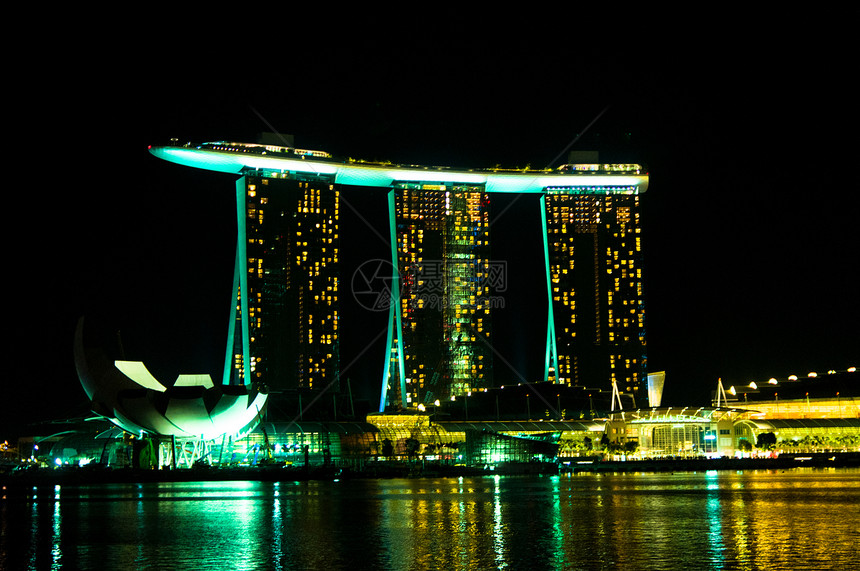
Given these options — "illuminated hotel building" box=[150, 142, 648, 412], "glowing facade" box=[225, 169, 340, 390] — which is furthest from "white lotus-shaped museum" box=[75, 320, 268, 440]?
"illuminated hotel building" box=[150, 142, 648, 412]

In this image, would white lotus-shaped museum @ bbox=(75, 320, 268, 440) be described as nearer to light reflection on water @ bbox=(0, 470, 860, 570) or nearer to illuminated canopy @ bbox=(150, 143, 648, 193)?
light reflection on water @ bbox=(0, 470, 860, 570)

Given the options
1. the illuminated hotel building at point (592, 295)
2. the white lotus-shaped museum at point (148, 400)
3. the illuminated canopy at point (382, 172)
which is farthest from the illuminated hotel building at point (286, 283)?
the white lotus-shaped museum at point (148, 400)

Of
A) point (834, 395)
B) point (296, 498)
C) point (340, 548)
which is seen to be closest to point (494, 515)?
point (340, 548)

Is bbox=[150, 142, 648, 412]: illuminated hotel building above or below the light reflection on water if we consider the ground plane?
above

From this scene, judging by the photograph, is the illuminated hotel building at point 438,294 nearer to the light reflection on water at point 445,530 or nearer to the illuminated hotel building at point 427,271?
the illuminated hotel building at point 427,271

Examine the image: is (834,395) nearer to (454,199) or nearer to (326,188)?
(454,199)

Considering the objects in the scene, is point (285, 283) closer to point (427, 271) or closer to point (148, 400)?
point (427, 271)
